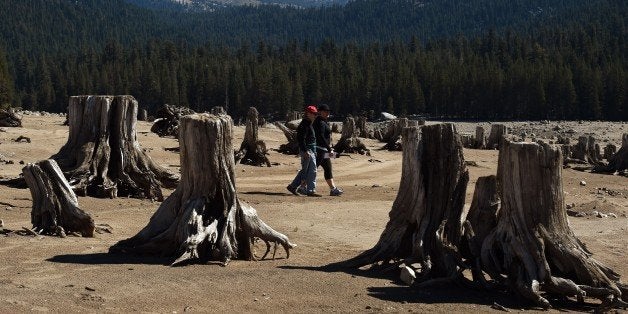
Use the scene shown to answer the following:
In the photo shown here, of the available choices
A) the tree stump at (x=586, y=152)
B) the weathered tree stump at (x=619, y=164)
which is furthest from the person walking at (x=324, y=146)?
the tree stump at (x=586, y=152)

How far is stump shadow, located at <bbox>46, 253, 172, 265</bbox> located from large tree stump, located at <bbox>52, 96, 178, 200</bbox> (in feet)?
18.2

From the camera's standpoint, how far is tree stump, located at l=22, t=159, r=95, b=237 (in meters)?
10.7

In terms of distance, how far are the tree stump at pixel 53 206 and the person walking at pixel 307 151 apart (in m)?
6.44

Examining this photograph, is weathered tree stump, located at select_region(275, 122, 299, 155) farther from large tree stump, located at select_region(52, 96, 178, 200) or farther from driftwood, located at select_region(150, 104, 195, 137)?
large tree stump, located at select_region(52, 96, 178, 200)

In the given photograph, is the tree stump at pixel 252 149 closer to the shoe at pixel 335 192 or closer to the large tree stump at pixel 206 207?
the shoe at pixel 335 192

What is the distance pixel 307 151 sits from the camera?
1669cm

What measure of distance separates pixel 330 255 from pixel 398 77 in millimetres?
86109

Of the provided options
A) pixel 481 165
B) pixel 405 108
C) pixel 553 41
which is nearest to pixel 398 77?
pixel 405 108

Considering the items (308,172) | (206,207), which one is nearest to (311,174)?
(308,172)

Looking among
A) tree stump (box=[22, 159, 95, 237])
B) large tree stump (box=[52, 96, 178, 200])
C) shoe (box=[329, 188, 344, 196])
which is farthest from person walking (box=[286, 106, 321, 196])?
tree stump (box=[22, 159, 95, 237])

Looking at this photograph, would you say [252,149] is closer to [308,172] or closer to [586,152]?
[308,172]

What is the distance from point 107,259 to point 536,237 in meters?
4.50

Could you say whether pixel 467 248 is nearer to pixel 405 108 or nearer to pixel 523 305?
pixel 523 305

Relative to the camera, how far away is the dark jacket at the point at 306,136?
16.8 m
